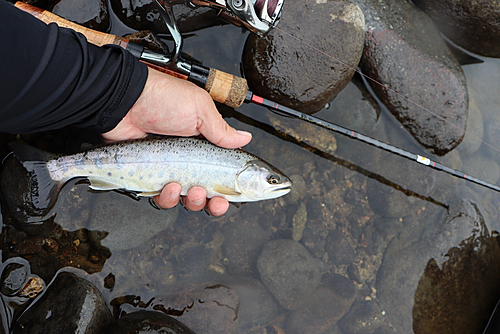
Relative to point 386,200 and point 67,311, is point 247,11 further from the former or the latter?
point 67,311

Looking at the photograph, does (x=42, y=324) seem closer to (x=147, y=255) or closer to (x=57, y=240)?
(x=57, y=240)

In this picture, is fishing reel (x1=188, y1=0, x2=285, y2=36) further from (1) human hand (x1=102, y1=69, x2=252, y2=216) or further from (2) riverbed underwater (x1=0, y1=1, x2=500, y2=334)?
(2) riverbed underwater (x1=0, y1=1, x2=500, y2=334)

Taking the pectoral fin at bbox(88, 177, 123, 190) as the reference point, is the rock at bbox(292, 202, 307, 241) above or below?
below

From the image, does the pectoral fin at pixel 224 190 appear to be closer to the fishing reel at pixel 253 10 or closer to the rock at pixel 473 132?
the fishing reel at pixel 253 10

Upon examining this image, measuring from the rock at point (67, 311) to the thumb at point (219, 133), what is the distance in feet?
7.17

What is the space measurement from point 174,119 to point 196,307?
2280 millimetres

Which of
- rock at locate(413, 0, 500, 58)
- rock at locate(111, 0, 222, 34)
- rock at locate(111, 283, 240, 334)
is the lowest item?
rock at locate(111, 283, 240, 334)

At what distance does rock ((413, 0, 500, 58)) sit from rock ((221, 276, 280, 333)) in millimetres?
4728

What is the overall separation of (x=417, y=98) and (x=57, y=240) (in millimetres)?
5018

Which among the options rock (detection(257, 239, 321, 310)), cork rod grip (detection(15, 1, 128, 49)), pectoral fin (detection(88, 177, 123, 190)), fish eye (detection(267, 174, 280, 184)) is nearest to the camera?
cork rod grip (detection(15, 1, 128, 49))

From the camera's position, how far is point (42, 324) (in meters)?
3.09

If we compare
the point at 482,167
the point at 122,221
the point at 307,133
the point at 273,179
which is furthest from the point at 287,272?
the point at 482,167

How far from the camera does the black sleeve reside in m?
2.14

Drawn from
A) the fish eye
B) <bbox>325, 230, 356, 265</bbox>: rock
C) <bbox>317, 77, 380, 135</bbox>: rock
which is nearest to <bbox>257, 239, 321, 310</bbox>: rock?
<bbox>325, 230, 356, 265</bbox>: rock
